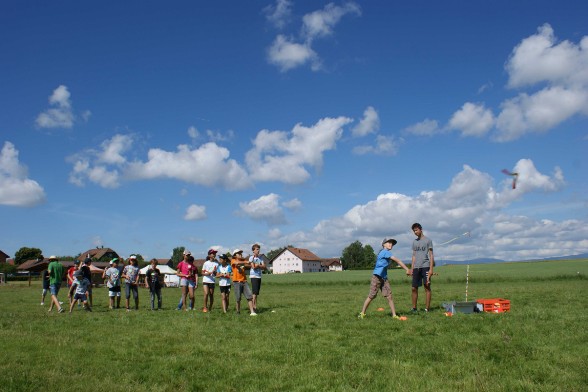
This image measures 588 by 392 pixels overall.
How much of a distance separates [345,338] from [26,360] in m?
5.60

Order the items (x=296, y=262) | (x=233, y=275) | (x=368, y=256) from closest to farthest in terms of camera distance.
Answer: (x=233, y=275), (x=368, y=256), (x=296, y=262)

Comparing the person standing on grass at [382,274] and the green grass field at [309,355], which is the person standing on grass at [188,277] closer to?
the green grass field at [309,355]

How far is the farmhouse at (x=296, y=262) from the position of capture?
565ft

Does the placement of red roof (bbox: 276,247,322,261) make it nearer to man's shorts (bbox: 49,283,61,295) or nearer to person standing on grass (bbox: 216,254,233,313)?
man's shorts (bbox: 49,283,61,295)

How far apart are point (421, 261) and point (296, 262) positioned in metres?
162

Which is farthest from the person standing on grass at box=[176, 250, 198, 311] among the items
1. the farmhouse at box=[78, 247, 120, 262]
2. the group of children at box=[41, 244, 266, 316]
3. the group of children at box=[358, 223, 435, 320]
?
the farmhouse at box=[78, 247, 120, 262]

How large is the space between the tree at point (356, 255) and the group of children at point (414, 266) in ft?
507

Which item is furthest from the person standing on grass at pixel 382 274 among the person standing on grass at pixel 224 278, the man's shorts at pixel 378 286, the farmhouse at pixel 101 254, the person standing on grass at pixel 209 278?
the farmhouse at pixel 101 254

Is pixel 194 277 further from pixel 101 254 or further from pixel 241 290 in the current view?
pixel 101 254

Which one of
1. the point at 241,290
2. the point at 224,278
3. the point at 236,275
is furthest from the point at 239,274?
the point at 224,278

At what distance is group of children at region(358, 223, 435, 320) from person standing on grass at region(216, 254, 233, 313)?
4.57 meters

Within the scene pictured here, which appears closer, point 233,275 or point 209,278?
point 233,275

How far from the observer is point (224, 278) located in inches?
599

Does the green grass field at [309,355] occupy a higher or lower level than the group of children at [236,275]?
lower
